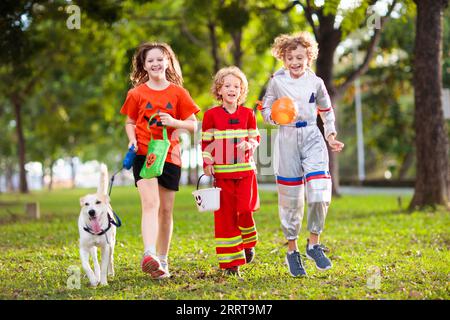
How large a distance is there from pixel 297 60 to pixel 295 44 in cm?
16

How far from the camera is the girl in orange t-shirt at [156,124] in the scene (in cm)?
612

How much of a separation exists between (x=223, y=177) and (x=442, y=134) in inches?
333

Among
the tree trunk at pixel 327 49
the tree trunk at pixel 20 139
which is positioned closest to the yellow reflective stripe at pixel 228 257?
the tree trunk at pixel 327 49

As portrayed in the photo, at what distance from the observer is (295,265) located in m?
6.25

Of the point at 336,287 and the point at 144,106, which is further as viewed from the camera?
the point at 144,106

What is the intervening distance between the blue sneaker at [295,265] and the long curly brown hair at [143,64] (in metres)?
2.08

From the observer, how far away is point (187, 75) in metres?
26.3

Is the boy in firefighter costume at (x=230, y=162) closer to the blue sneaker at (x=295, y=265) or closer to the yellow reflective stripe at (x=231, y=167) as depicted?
the yellow reflective stripe at (x=231, y=167)

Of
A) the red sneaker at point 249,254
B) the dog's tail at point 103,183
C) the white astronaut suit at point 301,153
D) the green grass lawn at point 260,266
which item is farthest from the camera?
the red sneaker at point 249,254

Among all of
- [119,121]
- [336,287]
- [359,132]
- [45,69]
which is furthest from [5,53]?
[359,132]

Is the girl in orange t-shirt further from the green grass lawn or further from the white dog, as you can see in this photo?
the green grass lawn

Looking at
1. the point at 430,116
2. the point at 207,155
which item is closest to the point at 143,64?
the point at 207,155
